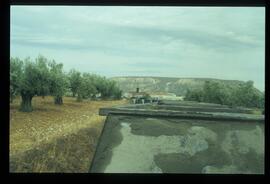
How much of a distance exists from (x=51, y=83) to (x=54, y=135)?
1.22 ft

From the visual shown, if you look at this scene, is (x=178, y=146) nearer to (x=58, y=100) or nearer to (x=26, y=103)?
(x=58, y=100)

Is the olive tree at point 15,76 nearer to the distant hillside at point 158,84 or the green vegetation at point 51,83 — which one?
the green vegetation at point 51,83

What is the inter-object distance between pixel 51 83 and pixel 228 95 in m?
1.26

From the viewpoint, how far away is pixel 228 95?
9.60 feet

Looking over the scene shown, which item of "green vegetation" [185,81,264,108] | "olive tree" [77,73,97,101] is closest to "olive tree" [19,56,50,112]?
"olive tree" [77,73,97,101]

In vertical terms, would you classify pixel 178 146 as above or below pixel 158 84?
below

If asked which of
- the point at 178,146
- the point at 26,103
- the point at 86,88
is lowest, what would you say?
the point at 178,146

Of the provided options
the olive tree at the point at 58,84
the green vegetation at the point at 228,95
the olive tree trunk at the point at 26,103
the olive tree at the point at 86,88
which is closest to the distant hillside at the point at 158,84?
the green vegetation at the point at 228,95

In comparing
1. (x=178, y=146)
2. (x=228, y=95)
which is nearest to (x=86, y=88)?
(x=178, y=146)

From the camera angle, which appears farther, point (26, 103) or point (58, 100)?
point (58, 100)

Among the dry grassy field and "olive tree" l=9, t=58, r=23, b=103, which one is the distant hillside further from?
"olive tree" l=9, t=58, r=23, b=103

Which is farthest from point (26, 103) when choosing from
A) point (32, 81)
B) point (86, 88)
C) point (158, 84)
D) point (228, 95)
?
point (228, 95)
